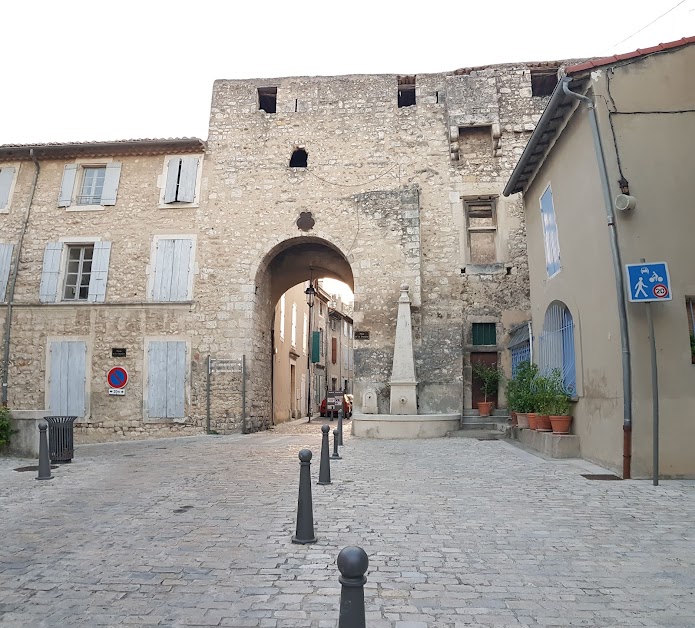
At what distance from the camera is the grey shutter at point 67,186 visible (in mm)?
→ 15273

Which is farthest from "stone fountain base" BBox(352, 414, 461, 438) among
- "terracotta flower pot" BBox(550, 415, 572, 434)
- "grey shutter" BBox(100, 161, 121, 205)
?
"grey shutter" BBox(100, 161, 121, 205)

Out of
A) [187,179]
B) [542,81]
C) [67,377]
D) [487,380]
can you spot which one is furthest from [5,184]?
[542,81]

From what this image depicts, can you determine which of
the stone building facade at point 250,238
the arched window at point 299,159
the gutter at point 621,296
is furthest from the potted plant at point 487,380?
the arched window at point 299,159

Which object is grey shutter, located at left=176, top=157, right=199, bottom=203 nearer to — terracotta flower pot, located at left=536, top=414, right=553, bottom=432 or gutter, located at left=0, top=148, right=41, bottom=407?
gutter, located at left=0, top=148, right=41, bottom=407

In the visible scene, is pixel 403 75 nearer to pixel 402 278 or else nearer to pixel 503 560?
pixel 402 278

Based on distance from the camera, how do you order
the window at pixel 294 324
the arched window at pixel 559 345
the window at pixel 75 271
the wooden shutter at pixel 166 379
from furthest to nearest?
the window at pixel 294 324
the window at pixel 75 271
the wooden shutter at pixel 166 379
the arched window at pixel 559 345

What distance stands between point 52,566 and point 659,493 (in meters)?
5.56

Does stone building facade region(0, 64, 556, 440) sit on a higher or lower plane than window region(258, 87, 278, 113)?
lower

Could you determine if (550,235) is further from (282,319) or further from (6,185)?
(6,185)

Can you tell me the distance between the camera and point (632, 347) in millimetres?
6512

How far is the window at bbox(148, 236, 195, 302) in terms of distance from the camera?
1466 centimetres

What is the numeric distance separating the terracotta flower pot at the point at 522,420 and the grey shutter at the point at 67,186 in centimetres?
1321

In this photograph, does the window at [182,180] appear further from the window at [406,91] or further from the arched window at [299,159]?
the window at [406,91]

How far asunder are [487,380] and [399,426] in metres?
3.11
